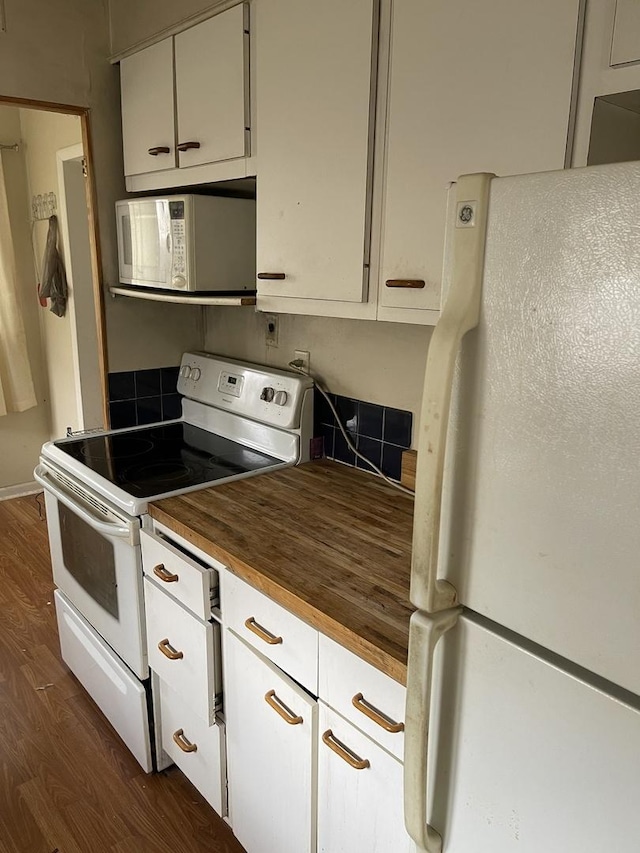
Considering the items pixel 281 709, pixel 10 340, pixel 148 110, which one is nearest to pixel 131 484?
pixel 281 709

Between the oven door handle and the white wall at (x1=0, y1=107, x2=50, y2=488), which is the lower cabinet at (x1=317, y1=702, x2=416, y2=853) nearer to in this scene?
the oven door handle

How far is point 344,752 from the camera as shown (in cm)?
121

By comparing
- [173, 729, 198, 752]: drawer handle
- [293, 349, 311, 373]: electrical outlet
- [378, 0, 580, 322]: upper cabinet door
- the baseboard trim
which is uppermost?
[378, 0, 580, 322]: upper cabinet door

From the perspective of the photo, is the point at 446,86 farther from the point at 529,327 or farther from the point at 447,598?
the point at 447,598

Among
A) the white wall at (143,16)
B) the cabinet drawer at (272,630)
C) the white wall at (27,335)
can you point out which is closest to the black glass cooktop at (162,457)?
the cabinet drawer at (272,630)

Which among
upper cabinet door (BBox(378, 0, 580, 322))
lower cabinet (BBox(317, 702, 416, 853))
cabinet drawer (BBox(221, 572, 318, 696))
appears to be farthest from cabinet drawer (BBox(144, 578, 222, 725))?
upper cabinet door (BBox(378, 0, 580, 322))

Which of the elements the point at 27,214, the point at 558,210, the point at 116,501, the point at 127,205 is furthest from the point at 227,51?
the point at 27,214

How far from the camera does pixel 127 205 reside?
85.4 inches

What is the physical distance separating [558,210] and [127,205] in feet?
6.09

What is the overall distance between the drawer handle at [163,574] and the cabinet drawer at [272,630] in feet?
0.57

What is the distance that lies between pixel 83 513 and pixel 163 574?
0.39 m

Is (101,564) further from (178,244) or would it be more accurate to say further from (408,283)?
(408,283)

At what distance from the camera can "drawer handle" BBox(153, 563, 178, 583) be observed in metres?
1.60

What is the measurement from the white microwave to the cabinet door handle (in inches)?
30.3
